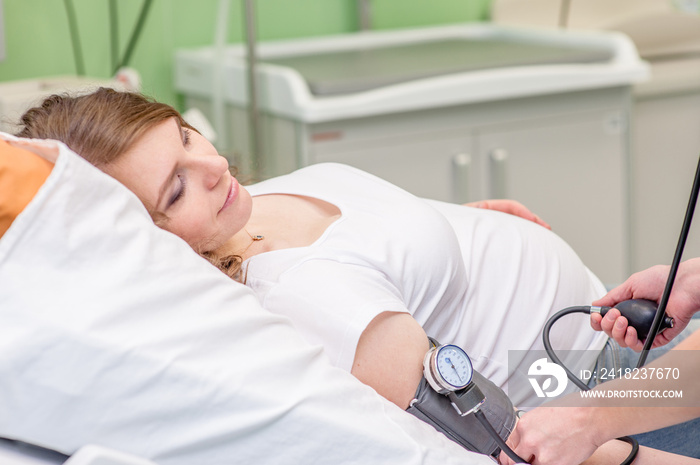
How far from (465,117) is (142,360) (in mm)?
1563

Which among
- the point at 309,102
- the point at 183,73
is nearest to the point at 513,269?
the point at 309,102

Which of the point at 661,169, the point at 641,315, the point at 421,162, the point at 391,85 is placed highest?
the point at 391,85

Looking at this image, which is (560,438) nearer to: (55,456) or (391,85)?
(55,456)

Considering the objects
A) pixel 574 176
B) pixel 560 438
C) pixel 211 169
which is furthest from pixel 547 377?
pixel 574 176

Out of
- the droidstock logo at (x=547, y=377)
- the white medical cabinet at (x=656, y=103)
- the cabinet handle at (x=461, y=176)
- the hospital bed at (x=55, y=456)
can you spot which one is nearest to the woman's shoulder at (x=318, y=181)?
the droidstock logo at (x=547, y=377)

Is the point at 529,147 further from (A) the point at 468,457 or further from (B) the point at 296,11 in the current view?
(A) the point at 468,457

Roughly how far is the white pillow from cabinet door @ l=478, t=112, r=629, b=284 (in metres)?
1.48

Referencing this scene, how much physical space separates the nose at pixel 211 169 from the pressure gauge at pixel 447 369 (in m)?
0.34

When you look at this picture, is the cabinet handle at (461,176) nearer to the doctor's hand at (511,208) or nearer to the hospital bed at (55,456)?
the doctor's hand at (511,208)

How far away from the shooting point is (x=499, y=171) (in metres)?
2.15

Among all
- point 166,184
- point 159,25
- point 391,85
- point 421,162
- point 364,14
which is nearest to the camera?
point 166,184

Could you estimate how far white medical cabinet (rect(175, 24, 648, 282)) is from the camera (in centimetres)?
198

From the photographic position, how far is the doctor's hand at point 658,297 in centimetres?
96

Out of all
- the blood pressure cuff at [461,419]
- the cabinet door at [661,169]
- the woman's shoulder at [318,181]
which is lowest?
the cabinet door at [661,169]
